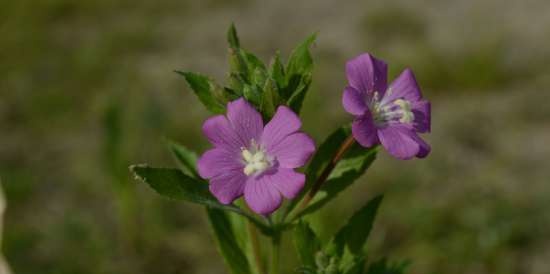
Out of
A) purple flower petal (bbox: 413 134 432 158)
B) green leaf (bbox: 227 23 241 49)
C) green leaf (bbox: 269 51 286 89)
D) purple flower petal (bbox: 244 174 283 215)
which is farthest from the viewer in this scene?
green leaf (bbox: 227 23 241 49)

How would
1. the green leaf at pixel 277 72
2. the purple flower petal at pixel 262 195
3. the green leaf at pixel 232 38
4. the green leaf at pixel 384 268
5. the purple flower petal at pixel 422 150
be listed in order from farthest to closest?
the green leaf at pixel 384 268
the green leaf at pixel 232 38
the green leaf at pixel 277 72
the purple flower petal at pixel 422 150
the purple flower petal at pixel 262 195

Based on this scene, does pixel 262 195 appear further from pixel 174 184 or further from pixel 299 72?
pixel 299 72

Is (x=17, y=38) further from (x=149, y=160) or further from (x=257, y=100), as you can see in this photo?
(x=257, y=100)

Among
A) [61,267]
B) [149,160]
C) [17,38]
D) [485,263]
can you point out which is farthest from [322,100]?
[17,38]

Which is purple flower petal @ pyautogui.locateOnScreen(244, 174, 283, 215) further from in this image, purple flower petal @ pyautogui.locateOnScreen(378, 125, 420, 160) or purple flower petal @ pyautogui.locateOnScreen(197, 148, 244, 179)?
purple flower petal @ pyautogui.locateOnScreen(378, 125, 420, 160)

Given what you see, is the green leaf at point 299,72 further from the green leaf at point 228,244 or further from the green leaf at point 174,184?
the green leaf at point 228,244

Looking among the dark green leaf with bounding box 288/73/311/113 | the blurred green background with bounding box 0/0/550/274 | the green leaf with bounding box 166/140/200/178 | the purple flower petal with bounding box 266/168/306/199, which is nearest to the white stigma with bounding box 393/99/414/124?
the dark green leaf with bounding box 288/73/311/113

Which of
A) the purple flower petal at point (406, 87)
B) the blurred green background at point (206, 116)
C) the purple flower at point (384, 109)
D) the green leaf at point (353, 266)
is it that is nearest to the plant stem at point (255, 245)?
the green leaf at point (353, 266)
